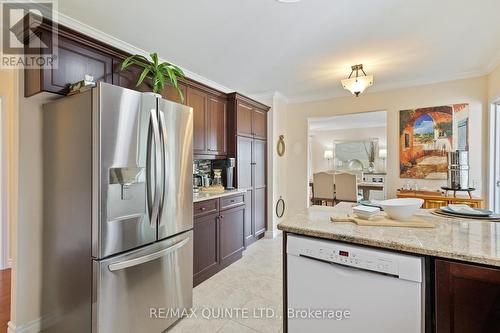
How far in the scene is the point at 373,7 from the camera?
6.38 ft

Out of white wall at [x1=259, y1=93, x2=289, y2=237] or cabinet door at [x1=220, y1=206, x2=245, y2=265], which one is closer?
cabinet door at [x1=220, y1=206, x2=245, y2=265]

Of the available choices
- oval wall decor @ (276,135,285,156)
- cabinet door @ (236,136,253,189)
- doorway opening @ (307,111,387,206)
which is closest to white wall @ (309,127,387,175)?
doorway opening @ (307,111,387,206)

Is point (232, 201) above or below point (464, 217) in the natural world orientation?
below

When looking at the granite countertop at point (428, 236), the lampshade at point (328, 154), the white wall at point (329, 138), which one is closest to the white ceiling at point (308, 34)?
the granite countertop at point (428, 236)

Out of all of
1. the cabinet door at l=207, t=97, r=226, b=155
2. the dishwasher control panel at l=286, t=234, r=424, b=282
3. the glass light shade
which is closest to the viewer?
the dishwasher control panel at l=286, t=234, r=424, b=282

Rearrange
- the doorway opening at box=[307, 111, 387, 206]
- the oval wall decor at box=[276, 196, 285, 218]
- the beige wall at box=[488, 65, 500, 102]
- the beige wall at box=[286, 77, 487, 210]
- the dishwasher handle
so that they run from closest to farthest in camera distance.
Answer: the dishwasher handle
the beige wall at box=[488, 65, 500, 102]
the beige wall at box=[286, 77, 487, 210]
the oval wall decor at box=[276, 196, 285, 218]
the doorway opening at box=[307, 111, 387, 206]

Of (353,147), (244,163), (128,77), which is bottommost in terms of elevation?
(244,163)

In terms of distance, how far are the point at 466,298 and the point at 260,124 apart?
11.2 ft

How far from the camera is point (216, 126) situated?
3336 millimetres

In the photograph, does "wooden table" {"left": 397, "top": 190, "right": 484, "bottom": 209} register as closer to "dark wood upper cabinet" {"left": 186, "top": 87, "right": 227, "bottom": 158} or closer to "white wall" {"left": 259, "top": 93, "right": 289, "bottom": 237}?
"white wall" {"left": 259, "top": 93, "right": 289, "bottom": 237}

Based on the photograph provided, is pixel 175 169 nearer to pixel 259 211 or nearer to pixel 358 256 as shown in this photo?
pixel 358 256

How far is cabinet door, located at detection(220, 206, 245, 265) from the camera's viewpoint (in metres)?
2.94

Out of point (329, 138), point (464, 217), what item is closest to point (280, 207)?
point (464, 217)

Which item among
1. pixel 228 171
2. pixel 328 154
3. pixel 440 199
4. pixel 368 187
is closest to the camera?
pixel 440 199
